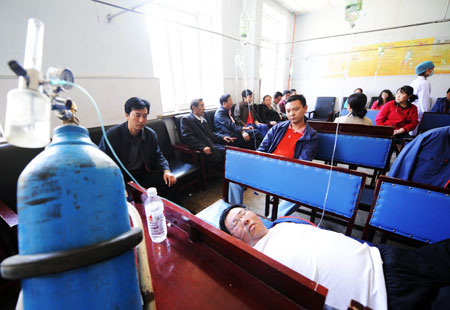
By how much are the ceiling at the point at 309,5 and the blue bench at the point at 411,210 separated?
6.02m

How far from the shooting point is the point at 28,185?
1.06ft

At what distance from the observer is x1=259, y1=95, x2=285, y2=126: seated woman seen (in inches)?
174

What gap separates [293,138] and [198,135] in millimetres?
1407

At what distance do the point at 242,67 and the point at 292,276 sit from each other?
420cm

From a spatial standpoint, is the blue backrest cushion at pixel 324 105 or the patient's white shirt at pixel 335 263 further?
the blue backrest cushion at pixel 324 105

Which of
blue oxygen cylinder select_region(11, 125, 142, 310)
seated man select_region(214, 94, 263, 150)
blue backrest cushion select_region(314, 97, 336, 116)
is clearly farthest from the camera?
blue backrest cushion select_region(314, 97, 336, 116)

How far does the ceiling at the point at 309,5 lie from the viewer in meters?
5.16

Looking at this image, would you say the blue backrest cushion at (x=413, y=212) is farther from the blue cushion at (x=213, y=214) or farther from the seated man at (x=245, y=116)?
the seated man at (x=245, y=116)

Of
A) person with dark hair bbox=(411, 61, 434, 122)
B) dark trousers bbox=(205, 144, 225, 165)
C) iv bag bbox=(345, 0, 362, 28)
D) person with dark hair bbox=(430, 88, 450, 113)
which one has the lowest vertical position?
dark trousers bbox=(205, 144, 225, 165)

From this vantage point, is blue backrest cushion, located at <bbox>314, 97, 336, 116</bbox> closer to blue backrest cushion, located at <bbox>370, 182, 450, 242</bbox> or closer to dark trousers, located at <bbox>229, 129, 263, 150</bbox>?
dark trousers, located at <bbox>229, 129, 263, 150</bbox>

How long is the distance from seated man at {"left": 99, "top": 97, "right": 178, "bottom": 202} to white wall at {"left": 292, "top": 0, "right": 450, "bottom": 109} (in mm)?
4083

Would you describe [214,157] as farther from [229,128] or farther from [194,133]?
[229,128]

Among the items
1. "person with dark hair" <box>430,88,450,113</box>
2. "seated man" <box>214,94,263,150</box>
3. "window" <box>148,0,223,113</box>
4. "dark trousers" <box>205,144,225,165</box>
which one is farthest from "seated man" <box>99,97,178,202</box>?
"person with dark hair" <box>430,88,450,113</box>

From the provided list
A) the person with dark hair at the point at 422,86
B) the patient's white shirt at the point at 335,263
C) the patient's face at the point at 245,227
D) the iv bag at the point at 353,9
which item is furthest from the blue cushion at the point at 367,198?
the person with dark hair at the point at 422,86
